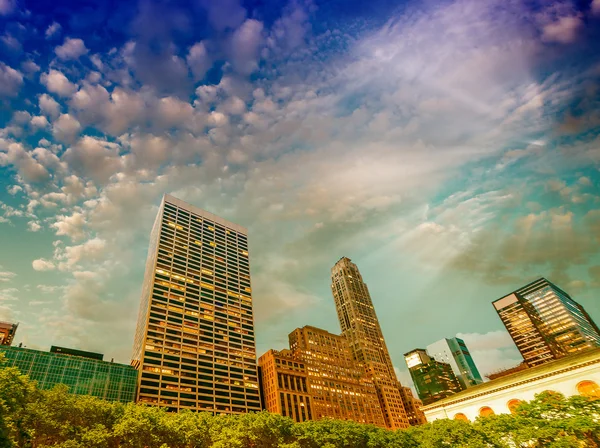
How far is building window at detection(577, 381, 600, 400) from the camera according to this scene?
52953 millimetres

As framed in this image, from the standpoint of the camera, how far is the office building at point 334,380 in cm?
15210

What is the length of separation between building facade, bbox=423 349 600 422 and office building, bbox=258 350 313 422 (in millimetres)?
71168

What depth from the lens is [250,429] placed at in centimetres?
5669

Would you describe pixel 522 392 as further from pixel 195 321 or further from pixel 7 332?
pixel 7 332

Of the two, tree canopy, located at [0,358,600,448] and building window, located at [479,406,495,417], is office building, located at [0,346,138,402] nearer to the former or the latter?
tree canopy, located at [0,358,600,448]

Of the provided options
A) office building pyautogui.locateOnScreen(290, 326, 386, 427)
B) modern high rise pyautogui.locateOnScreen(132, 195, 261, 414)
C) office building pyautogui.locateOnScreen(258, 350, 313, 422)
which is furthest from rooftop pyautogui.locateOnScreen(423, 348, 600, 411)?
modern high rise pyautogui.locateOnScreen(132, 195, 261, 414)

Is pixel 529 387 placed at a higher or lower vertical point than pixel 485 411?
higher

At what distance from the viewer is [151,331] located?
410ft

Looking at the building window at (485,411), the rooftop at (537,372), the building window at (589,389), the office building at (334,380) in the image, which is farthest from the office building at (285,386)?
the building window at (589,389)

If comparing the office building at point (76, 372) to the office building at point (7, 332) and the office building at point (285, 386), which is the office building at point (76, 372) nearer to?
the office building at point (7, 332)

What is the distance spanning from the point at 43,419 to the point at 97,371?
6650 centimetres

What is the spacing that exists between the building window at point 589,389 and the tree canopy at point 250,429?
605 cm

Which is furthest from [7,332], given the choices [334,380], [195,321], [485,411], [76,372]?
[485,411]

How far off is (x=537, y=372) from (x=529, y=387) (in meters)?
3.15
